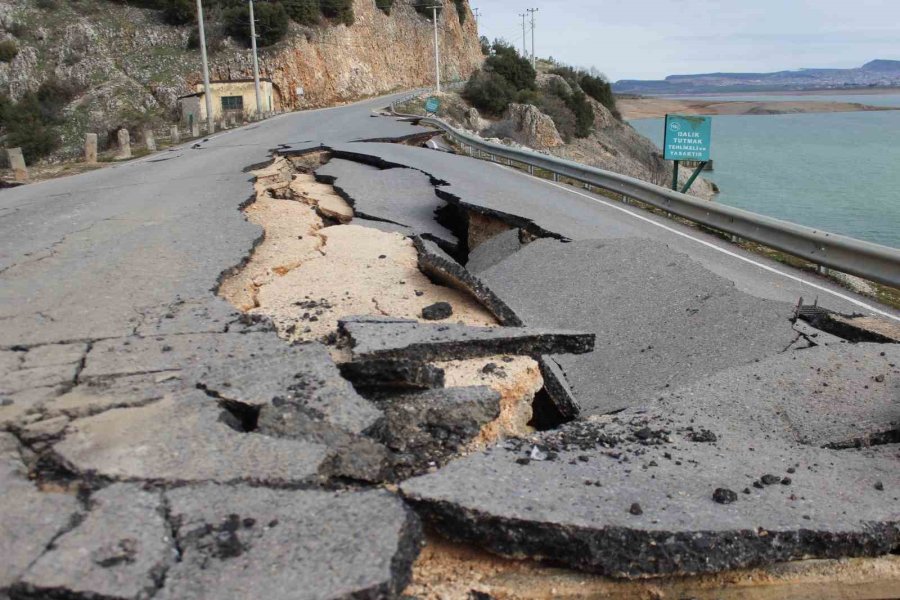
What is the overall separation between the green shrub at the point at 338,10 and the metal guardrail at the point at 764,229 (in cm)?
5029

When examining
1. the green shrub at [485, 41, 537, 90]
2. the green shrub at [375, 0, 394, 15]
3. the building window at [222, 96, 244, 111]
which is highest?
the green shrub at [375, 0, 394, 15]

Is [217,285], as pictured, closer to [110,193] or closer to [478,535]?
[478,535]

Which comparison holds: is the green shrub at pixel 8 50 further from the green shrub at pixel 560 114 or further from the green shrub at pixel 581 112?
the green shrub at pixel 581 112

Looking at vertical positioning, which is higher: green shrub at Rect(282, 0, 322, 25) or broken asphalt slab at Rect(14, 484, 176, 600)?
green shrub at Rect(282, 0, 322, 25)

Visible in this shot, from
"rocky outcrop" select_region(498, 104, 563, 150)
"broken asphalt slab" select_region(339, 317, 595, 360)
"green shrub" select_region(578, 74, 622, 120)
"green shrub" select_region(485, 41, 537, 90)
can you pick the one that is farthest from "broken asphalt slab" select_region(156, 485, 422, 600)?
"green shrub" select_region(578, 74, 622, 120)

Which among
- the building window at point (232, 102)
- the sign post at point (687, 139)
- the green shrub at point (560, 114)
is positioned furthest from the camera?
the green shrub at point (560, 114)

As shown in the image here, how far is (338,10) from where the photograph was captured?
200 feet

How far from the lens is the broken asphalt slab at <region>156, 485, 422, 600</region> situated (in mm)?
2279

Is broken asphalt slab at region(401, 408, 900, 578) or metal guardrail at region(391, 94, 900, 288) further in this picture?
metal guardrail at region(391, 94, 900, 288)

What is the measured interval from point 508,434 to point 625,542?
117cm

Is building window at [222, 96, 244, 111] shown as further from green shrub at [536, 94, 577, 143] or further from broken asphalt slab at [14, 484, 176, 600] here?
broken asphalt slab at [14, 484, 176, 600]

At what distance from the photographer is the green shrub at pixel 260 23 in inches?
2078

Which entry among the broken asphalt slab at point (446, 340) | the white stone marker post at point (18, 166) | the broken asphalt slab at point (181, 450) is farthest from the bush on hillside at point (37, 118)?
the broken asphalt slab at point (181, 450)

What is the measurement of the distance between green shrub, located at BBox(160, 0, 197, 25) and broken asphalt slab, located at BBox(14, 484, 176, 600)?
57.4 m
